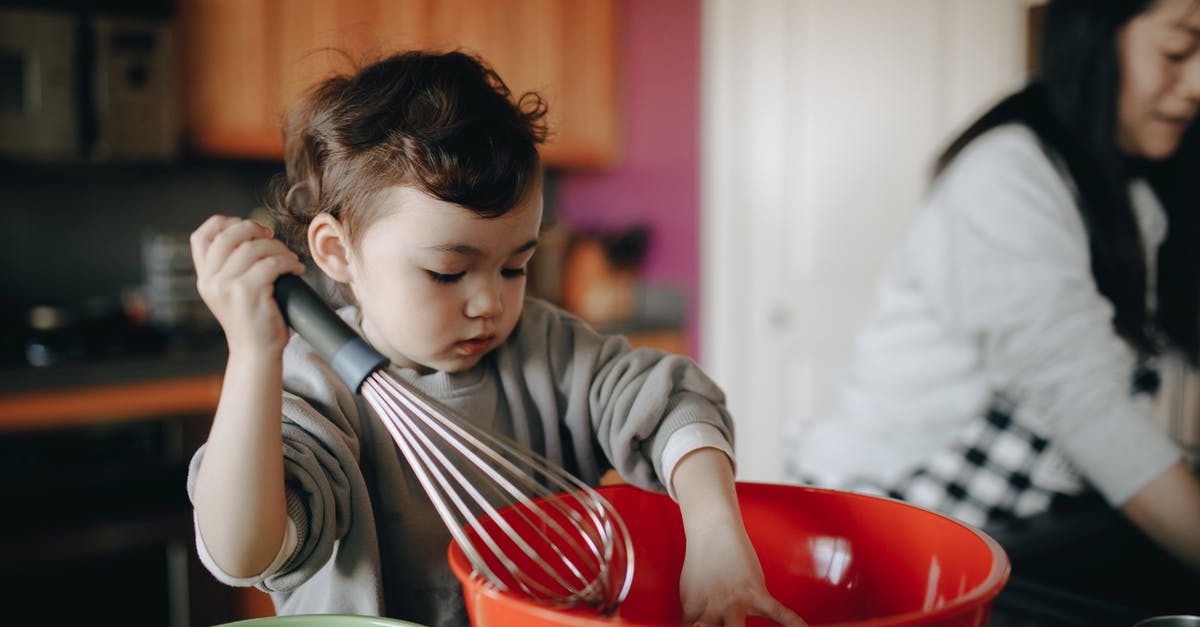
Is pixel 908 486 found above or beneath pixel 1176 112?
beneath

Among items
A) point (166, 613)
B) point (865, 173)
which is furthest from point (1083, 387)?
point (166, 613)

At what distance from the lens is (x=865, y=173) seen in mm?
2246

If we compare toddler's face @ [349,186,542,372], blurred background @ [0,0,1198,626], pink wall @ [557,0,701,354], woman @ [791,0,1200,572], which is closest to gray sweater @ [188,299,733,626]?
toddler's face @ [349,186,542,372]

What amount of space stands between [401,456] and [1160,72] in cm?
86

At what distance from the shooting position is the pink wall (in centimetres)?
256

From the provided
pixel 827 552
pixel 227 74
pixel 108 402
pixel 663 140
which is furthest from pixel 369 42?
pixel 827 552

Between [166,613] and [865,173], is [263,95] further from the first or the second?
[865,173]

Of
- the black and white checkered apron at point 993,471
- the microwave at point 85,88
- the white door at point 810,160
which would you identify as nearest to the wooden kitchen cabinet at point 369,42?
the microwave at point 85,88

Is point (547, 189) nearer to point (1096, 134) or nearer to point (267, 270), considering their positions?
point (1096, 134)

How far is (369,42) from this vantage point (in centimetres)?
171

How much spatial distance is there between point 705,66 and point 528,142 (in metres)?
2.01

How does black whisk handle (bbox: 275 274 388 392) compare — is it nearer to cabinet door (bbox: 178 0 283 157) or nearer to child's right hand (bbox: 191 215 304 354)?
child's right hand (bbox: 191 215 304 354)

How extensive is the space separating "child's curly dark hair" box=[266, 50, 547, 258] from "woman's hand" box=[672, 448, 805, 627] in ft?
0.66

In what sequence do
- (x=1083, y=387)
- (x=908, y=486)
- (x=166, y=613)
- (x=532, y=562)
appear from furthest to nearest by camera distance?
(x=166, y=613) → (x=908, y=486) → (x=1083, y=387) → (x=532, y=562)
